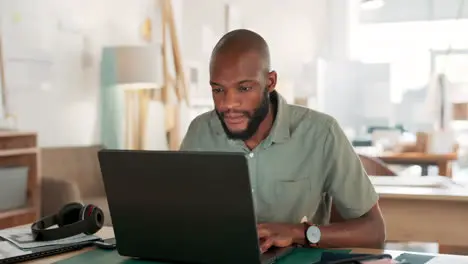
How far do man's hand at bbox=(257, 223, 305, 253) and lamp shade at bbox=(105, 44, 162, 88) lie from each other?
297 centimetres

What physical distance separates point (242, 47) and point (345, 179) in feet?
1.50

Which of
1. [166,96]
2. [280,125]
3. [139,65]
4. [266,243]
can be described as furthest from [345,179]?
[166,96]

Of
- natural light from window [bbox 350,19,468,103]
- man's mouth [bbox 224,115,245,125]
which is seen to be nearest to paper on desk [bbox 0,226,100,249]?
man's mouth [bbox 224,115,245,125]

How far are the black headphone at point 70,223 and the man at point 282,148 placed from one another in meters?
0.41

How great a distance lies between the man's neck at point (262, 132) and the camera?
1706 millimetres

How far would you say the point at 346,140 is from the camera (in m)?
1.70

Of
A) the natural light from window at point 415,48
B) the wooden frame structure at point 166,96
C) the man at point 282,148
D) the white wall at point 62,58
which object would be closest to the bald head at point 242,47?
the man at point 282,148

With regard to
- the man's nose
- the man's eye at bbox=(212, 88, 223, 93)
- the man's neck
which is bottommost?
the man's neck

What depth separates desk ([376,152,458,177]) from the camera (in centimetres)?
474

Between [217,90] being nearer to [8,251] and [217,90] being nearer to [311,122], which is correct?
[311,122]

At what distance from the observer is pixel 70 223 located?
4.97ft

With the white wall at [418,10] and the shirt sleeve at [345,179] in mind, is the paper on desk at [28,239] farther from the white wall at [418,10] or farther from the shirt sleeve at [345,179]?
the white wall at [418,10]

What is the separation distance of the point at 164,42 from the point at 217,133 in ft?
11.5

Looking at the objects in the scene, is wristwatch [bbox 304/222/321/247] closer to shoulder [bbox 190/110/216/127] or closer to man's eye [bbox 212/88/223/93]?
man's eye [bbox 212/88/223/93]
